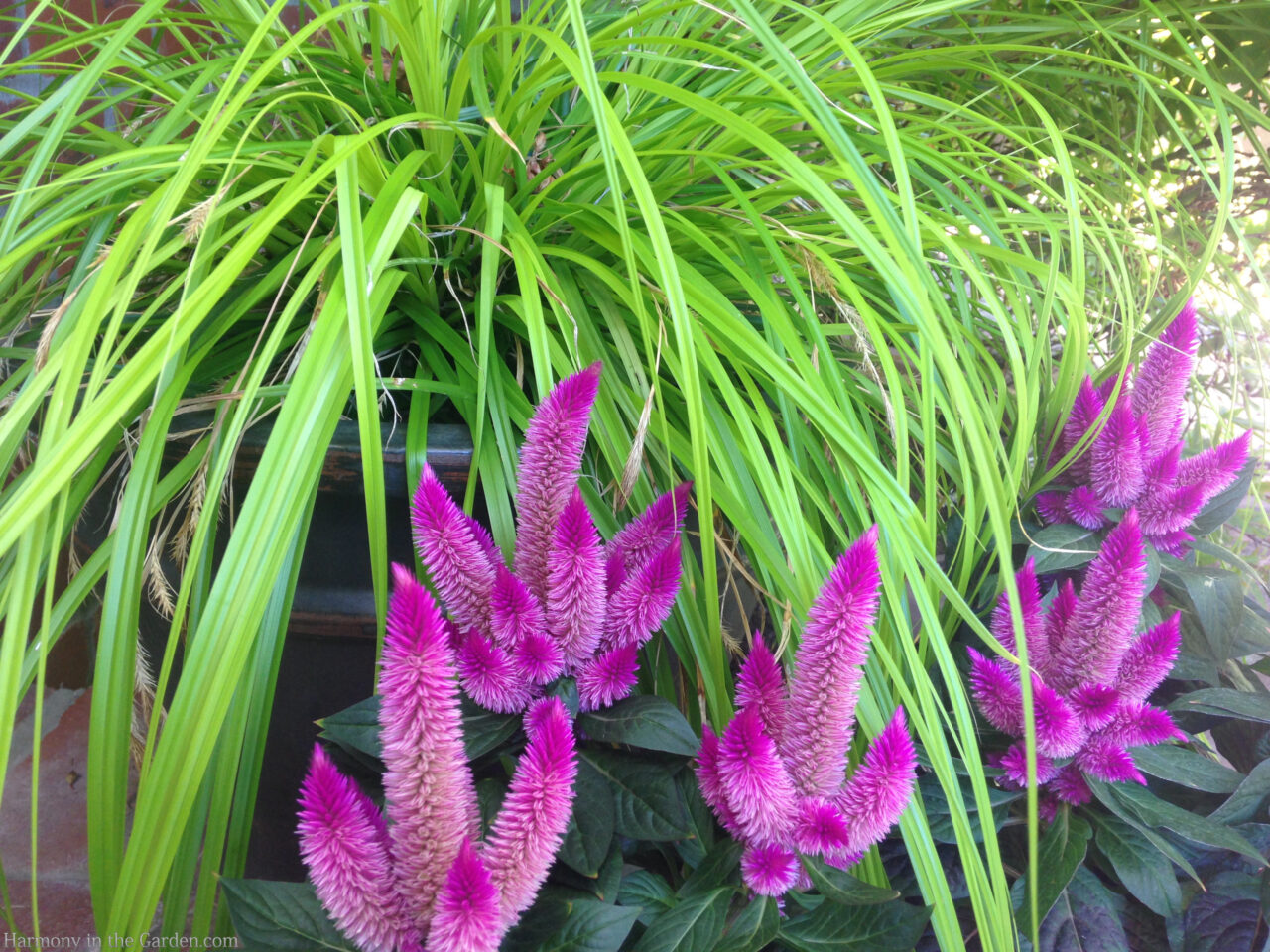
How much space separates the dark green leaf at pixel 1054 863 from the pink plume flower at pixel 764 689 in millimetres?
259

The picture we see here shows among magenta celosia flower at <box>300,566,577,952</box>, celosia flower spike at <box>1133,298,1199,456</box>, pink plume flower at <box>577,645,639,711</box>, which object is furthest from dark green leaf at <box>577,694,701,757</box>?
celosia flower spike at <box>1133,298,1199,456</box>

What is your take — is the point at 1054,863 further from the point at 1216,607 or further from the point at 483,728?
the point at 483,728

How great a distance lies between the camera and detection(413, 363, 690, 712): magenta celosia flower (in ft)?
1.74

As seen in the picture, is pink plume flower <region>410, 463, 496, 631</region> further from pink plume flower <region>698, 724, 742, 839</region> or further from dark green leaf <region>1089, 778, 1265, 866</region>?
dark green leaf <region>1089, 778, 1265, 866</region>

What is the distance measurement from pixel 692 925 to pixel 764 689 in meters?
0.16

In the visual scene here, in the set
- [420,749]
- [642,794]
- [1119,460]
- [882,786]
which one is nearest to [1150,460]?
[1119,460]

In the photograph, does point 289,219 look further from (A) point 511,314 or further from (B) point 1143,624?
(B) point 1143,624

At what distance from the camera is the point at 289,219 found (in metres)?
→ 0.89

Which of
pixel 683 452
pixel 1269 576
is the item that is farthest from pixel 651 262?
pixel 1269 576

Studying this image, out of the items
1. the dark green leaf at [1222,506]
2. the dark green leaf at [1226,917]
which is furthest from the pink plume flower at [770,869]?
the dark green leaf at [1222,506]

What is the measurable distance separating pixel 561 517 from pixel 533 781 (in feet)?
0.55

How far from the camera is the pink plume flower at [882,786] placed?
1.70 ft

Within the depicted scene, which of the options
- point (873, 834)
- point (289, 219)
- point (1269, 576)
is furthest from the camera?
point (1269, 576)

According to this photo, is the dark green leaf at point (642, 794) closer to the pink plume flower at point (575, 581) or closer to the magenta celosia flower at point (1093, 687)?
the pink plume flower at point (575, 581)
